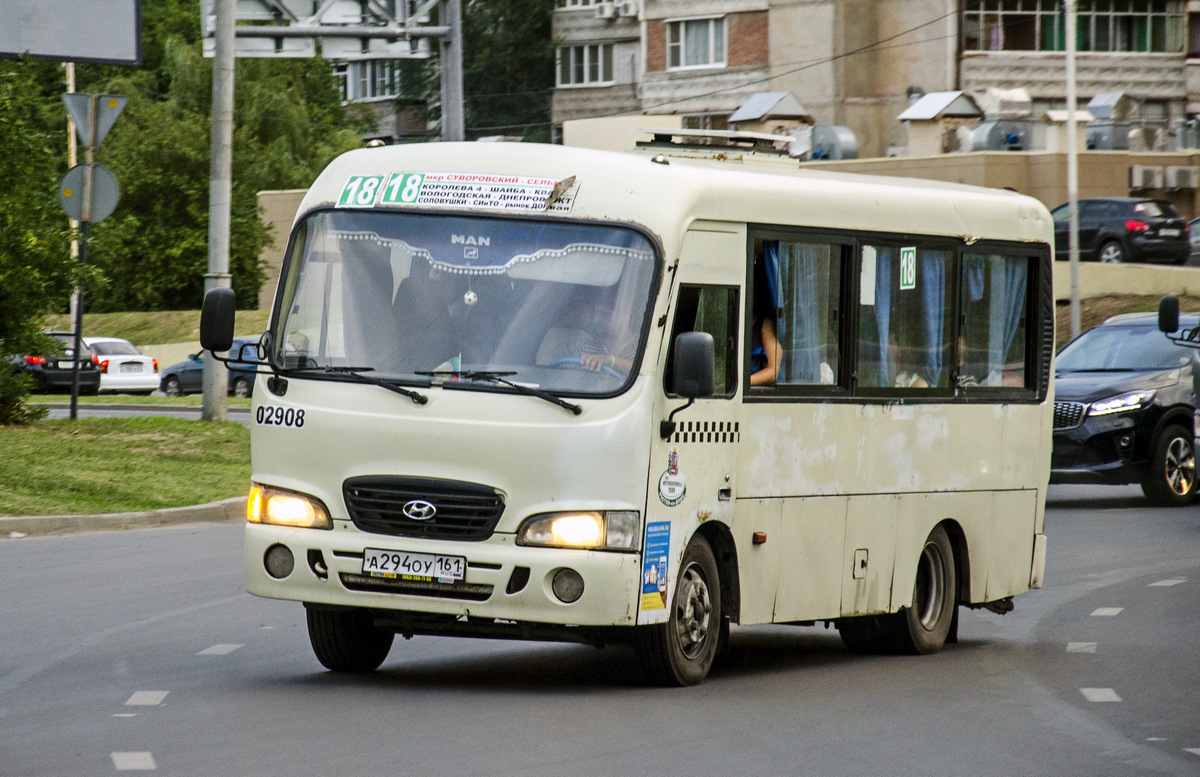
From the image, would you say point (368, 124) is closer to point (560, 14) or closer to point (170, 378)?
point (560, 14)

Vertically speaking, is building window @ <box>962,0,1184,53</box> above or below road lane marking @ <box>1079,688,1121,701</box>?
above

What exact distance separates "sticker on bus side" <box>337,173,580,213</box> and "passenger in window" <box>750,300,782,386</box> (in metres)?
1.20

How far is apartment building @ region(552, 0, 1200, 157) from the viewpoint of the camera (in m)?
64.8

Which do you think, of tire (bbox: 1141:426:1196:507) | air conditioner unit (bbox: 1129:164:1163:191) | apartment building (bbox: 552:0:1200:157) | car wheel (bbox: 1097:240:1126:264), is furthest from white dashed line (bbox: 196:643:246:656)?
apartment building (bbox: 552:0:1200:157)

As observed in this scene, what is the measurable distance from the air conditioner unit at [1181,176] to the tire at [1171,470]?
114ft

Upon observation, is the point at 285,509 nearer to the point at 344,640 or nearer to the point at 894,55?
the point at 344,640

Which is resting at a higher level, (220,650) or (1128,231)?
(1128,231)

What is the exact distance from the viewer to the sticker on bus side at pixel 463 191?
891cm

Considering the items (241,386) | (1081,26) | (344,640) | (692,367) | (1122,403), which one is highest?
(1081,26)

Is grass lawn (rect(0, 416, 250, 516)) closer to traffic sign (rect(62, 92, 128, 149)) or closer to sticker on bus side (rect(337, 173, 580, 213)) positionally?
traffic sign (rect(62, 92, 128, 149))

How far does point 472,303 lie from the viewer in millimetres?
8719

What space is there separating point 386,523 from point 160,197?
58.0 metres

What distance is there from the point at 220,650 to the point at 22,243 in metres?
13.1

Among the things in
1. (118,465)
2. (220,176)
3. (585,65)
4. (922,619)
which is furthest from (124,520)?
(585,65)
